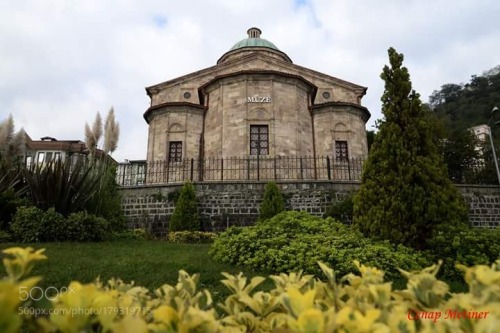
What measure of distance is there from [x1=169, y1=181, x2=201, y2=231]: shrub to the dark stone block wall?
0.61 meters

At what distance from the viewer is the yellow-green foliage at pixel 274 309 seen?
3.16 feet

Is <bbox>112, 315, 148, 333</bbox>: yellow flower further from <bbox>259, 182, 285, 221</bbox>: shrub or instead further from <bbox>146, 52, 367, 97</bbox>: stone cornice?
<bbox>146, 52, 367, 97</bbox>: stone cornice

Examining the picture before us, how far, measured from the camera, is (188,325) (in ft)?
3.43

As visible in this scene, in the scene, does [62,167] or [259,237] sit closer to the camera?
[259,237]

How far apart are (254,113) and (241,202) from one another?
706 cm

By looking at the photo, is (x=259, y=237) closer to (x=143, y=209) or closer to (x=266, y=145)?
(x=143, y=209)

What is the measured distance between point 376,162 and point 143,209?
872 cm

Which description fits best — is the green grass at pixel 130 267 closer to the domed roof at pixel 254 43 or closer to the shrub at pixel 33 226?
the shrub at pixel 33 226

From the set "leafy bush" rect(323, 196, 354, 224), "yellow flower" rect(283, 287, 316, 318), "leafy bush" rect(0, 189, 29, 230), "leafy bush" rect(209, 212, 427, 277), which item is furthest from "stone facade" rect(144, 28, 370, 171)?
"yellow flower" rect(283, 287, 316, 318)

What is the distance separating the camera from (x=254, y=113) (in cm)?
1822

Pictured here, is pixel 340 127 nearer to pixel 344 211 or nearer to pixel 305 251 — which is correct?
pixel 344 211

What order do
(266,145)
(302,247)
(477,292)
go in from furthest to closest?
(266,145) → (302,247) → (477,292)

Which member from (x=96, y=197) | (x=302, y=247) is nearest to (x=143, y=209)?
(x=96, y=197)

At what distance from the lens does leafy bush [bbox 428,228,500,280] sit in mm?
5996
